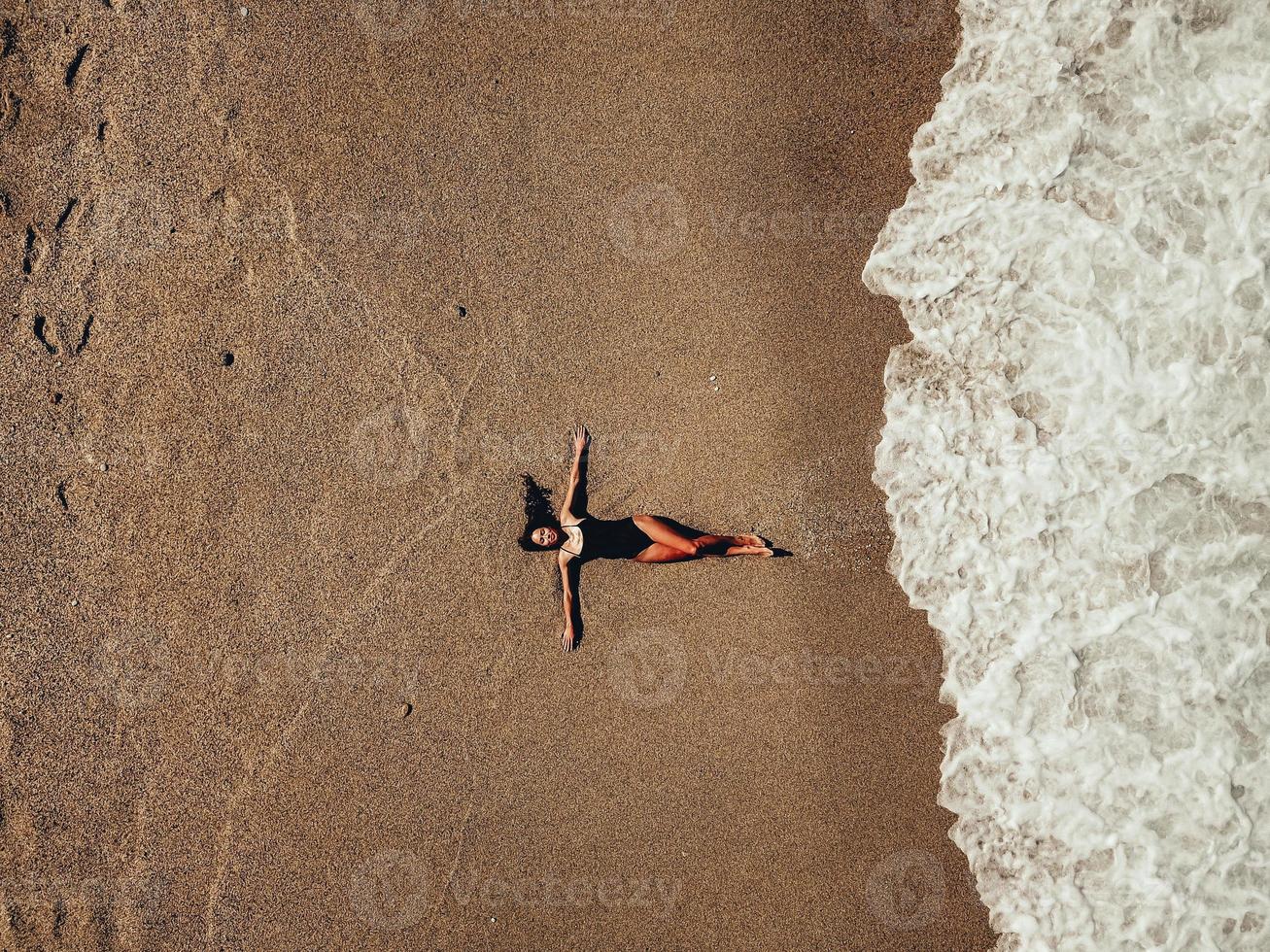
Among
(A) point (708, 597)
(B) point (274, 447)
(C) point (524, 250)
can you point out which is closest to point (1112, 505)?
(A) point (708, 597)

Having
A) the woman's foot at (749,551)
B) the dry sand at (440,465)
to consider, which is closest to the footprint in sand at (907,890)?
the dry sand at (440,465)

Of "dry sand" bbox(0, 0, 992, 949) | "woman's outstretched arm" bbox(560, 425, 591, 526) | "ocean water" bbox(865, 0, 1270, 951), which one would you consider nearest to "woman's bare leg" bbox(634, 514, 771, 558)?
"dry sand" bbox(0, 0, 992, 949)

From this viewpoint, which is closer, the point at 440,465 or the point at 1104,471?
the point at 1104,471

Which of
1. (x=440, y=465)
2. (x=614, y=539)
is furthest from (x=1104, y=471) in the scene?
(x=440, y=465)

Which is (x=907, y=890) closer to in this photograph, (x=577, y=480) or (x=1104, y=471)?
(x=1104, y=471)

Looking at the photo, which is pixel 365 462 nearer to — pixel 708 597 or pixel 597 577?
pixel 597 577

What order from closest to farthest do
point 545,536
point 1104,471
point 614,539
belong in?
Result: 1. point 545,536
2. point 1104,471
3. point 614,539

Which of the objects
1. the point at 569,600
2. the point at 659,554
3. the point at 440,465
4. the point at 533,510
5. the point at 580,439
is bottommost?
the point at 569,600
